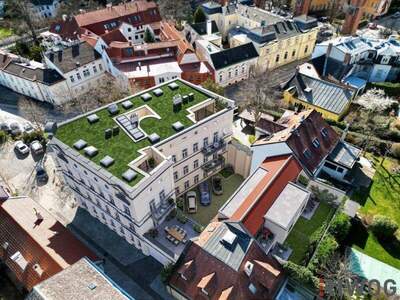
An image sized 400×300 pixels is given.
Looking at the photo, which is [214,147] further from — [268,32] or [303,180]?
→ [268,32]

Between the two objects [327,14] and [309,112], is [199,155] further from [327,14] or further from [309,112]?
[327,14]

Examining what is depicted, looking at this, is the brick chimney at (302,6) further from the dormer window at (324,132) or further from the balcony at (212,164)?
the balcony at (212,164)

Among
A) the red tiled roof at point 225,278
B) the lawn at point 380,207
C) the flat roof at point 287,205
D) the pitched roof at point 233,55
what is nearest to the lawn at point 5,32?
the pitched roof at point 233,55

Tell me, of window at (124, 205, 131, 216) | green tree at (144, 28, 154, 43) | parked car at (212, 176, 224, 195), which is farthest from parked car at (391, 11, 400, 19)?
window at (124, 205, 131, 216)

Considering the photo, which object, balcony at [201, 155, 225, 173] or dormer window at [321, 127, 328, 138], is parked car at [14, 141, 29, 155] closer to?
balcony at [201, 155, 225, 173]

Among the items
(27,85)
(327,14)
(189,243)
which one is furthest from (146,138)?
(327,14)
